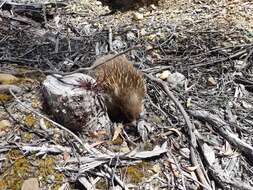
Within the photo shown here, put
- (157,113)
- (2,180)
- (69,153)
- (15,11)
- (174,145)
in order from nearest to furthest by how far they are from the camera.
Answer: (2,180) < (69,153) < (174,145) < (157,113) < (15,11)

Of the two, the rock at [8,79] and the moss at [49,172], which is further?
the rock at [8,79]

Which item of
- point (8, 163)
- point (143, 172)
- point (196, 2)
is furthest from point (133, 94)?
point (196, 2)

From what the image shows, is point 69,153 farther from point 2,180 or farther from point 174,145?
point 174,145

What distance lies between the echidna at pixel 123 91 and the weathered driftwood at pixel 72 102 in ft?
0.35

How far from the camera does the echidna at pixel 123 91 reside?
2.40 metres

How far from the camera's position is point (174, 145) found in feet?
7.64

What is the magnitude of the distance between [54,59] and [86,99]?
0.79 meters

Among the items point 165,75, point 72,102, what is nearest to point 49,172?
point 72,102

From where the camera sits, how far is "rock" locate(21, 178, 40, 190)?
199 centimetres

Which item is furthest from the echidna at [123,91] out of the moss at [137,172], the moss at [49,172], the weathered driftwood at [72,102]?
the moss at [49,172]

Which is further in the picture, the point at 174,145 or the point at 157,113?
the point at 157,113

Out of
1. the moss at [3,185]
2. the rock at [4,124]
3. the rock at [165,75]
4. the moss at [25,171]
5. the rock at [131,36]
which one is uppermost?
the rock at [131,36]

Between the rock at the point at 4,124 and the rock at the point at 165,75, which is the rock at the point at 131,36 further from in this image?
the rock at the point at 4,124

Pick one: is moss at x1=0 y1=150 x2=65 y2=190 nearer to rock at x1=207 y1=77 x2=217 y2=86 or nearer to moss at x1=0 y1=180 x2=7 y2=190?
moss at x1=0 y1=180 x2=7 y2=190
